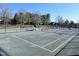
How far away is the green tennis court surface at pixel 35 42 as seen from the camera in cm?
574

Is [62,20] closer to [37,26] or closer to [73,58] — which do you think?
[37,26]

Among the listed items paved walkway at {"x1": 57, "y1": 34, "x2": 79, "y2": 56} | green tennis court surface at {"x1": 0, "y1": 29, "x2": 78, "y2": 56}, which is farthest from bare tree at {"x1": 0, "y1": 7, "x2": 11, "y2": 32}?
paved walkway at {"x1": 57, "y1": 34, "x2": 79, "y2": 56}

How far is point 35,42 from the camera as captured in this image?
21.2ft

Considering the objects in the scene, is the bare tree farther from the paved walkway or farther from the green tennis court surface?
the paved walkway

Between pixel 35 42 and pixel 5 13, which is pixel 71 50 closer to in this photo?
pixel 35 42

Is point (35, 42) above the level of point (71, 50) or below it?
above

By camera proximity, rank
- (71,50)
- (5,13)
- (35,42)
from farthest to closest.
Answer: (35,42)
(5,13)
(71,50)

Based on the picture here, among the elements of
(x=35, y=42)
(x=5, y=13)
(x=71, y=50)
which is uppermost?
(x=5, y=13)

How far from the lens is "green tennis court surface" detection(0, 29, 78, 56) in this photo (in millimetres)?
5737

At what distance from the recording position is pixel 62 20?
21.3 ft

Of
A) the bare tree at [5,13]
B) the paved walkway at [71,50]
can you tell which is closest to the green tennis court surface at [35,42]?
the paved walkway at [71,50]

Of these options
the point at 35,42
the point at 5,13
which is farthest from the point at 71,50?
the point at 5,13

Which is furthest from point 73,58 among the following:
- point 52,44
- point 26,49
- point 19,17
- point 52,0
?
point 19,17

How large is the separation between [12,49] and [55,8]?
6.69 feet
